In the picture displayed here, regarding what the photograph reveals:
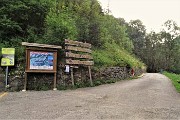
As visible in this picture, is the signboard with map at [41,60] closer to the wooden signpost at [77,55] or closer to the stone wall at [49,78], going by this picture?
the stone wall at [49,78]

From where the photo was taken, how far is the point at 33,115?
7.67 meters

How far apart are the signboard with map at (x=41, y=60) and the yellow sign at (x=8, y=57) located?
784mm

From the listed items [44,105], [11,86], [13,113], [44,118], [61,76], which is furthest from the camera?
[61,76]

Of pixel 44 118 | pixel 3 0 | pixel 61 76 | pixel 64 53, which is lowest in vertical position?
pixel 44 118

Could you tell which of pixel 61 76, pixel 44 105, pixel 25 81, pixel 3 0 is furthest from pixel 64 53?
pixel 44 105

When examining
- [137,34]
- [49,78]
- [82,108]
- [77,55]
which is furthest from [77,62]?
[137,34]

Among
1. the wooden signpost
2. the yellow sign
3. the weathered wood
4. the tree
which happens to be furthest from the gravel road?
the tree

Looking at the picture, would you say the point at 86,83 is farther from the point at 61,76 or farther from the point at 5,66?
the point at 5,66

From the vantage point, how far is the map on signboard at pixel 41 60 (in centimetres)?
1346

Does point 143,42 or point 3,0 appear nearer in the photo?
point 3,0

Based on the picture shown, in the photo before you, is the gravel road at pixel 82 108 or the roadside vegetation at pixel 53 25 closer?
the gravel road at pixel 82 108

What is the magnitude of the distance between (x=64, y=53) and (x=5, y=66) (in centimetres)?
338

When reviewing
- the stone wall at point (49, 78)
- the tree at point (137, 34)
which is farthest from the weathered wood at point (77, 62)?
the tree at point (137, 34)

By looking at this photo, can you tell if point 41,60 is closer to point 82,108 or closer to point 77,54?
point 77,54
